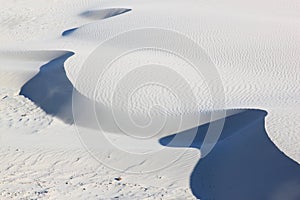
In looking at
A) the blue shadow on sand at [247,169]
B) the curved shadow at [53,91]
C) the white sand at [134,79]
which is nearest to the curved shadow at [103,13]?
the white sand at [134,79]

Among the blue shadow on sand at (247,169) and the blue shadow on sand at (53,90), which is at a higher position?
the blue shadow on sand at (247,169)

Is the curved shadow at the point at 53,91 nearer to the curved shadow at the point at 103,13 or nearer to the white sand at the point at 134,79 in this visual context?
the white sand at the point at 134,79

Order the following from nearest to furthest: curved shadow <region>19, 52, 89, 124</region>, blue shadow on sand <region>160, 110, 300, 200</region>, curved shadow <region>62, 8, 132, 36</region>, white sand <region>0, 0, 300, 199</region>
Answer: blue shadow on sand <region>160, 110, 300, 200</region> < white sand <region>0, 0, 300, 199</region> < curved shadow <region>19, 52, 89, 124</region> < curved shadow <region>62, 8, 132, 36</region>

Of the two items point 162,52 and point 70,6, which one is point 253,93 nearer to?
point 162,52

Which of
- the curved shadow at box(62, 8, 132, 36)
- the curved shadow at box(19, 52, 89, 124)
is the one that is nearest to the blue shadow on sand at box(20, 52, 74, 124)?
the curved shadow at box(19, 52, 89, 124)

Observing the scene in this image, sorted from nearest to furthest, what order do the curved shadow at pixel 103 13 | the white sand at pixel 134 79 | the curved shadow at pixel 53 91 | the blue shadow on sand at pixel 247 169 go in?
the blue shadow on sand at pixel 247 169 → the white sand at pixel 134 79 → the curved shadow at pixel 53 91 → the curved shadow at pixel 103 13

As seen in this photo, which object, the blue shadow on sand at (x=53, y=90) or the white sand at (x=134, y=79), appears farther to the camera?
the blue shadow on sand at (x=53, y=90)

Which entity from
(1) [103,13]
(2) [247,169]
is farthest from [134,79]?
(1) [103,13]

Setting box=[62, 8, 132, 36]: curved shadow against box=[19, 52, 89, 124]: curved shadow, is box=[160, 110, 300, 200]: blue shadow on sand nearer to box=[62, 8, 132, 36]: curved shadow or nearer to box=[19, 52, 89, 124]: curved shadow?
box=[19, 52, 89, 124]: curved shadow

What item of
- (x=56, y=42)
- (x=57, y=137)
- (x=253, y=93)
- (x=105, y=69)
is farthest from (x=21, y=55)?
(x=253, y=93)
